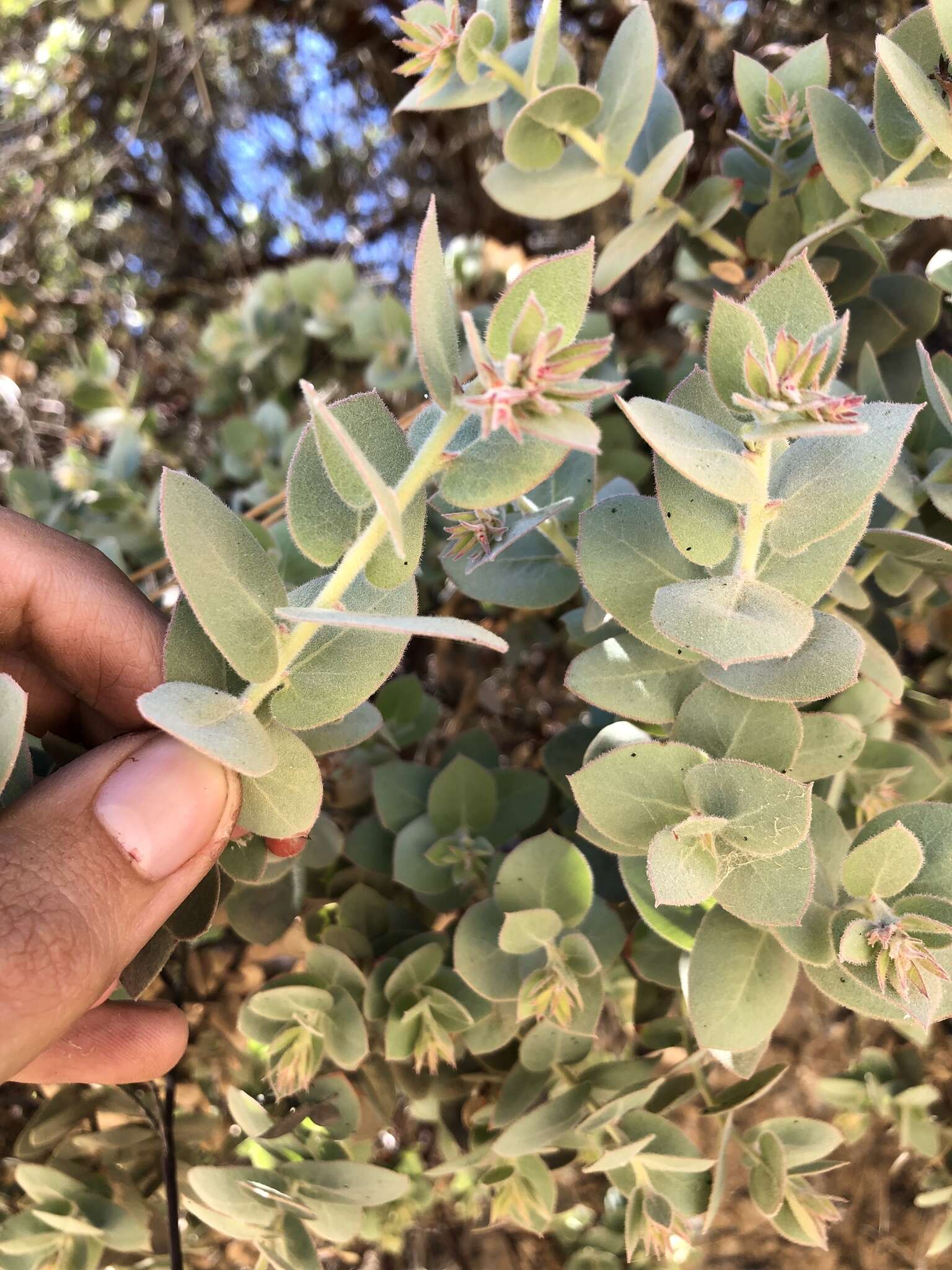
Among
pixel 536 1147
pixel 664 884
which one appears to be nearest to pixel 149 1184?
pixel 536 1147

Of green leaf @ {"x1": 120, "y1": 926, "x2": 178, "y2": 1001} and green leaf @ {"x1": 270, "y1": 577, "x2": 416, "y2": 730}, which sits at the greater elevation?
green leaf @ {"x1": 270, "y1": 577, "x2": 416, "y2": 730}

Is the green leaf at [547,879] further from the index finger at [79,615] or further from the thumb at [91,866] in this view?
the index finger at [79,615]

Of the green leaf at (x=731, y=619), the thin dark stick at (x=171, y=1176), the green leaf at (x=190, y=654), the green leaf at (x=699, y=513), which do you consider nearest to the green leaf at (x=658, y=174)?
the green leaf at (x=699, y=513)

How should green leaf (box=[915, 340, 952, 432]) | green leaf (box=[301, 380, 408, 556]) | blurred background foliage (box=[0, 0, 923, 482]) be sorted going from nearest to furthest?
green leaf (box=[301, 380, 408, 556]), green leaf (box=[915, 340, 952, 432]), blurred background foliage (box=[0, 0, 923, 482])

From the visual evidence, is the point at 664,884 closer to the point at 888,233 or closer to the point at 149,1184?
the point at 888,233

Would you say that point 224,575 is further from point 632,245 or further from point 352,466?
point 632,245

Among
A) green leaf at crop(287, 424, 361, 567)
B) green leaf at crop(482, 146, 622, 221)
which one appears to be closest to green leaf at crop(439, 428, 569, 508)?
green leaf at crop(287, 424, 361, 567)

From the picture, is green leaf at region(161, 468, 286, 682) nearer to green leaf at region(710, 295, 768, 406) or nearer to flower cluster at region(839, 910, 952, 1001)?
green leaf at region(710, 295, 768, 406)

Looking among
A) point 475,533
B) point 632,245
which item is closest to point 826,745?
point 475,533
